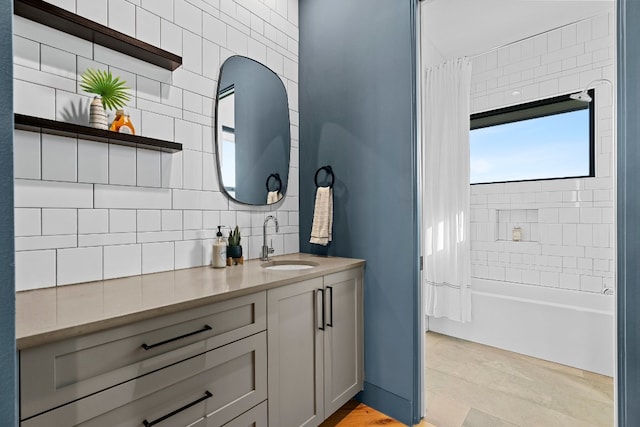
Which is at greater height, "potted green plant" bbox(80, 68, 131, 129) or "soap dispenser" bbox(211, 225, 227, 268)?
"potted green plant" bbox(80, 68, 131, 129)

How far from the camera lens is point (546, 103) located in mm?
3297

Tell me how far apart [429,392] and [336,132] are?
1861 millimetres

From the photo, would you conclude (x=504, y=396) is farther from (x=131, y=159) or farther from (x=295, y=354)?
(x=131, y=159)

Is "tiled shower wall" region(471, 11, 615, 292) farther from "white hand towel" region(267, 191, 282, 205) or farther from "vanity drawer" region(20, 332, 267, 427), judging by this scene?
"vanity drawer" region(20, 332, 267, 427)

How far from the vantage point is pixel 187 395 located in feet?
3.64

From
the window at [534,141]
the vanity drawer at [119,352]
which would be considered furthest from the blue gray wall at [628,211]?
the window at [534,141]

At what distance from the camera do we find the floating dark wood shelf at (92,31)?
3.90 ft

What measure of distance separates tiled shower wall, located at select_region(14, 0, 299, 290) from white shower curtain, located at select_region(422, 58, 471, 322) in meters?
1.84

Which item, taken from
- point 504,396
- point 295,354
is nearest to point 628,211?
point 504,396

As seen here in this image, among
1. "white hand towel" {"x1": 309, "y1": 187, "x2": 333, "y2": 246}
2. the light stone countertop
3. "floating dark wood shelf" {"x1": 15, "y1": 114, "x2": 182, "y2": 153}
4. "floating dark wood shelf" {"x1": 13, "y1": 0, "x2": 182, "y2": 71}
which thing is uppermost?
"floating dark wood shelf" {"x1": 13, "y1": 0, "x2": 182, "y2": 71}

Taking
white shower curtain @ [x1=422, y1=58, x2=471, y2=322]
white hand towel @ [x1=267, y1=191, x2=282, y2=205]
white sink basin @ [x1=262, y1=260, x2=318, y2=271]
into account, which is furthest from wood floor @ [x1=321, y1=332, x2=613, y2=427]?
white hand towel @ [x1=267, y1=191, x2=282, y2=205]

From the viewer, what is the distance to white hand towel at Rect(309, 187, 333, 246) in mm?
2110

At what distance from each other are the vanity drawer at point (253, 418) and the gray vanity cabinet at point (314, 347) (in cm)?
4

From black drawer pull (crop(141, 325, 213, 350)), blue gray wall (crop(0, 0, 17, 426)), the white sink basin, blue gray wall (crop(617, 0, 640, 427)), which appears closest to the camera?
blue gray wall (crop(0, 0, 17, 426))
